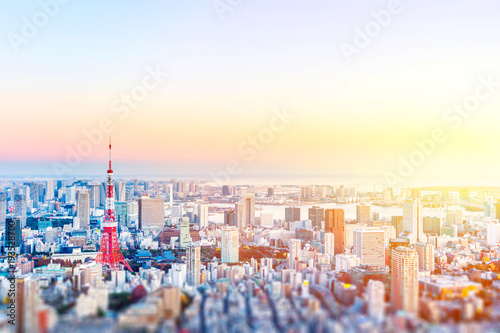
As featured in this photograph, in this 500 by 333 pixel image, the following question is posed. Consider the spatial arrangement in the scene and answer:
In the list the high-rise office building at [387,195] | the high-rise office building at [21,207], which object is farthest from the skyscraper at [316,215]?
the high-rise office building at [21,207]

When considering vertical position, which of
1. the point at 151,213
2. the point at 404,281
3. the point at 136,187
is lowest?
the point at 404,281

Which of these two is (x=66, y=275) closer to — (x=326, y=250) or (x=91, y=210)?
(x=326, y=250)

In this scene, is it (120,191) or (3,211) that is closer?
(3,211)

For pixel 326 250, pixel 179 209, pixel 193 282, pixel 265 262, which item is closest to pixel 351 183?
pixel 326 250

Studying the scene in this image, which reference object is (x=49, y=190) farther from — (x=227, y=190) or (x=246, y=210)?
(x=246, y=210)

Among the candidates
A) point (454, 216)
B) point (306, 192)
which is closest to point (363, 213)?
point (306, 192)

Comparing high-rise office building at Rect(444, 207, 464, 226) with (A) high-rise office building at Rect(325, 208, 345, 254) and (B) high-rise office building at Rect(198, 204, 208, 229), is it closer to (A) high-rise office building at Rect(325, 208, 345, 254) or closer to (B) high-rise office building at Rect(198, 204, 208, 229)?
(A) high-rise office building at Rect(325, 208, 345, 254)
